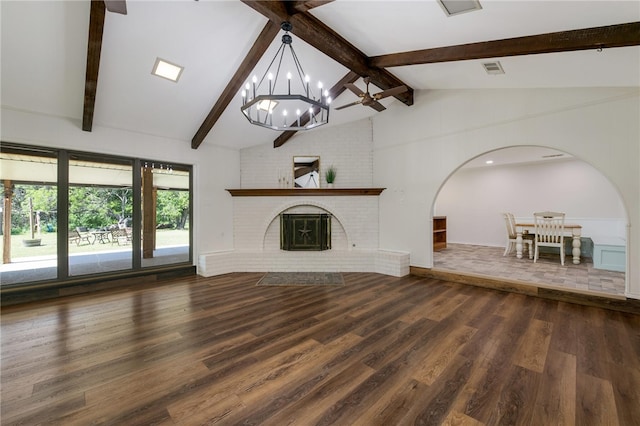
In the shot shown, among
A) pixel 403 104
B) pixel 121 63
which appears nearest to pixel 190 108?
pixel 121 63

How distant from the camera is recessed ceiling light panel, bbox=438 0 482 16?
2334 mm

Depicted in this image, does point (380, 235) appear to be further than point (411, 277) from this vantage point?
Yes

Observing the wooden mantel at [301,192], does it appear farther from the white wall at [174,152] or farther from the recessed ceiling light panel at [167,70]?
the recessed ceiling light panel at [167,70]

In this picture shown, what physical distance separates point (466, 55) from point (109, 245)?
5996mm

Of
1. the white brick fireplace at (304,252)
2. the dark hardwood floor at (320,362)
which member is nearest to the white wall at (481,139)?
the white brick fireplace at (304,252)

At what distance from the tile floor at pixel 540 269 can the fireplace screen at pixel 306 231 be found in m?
2.34

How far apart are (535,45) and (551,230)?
429 centimetres

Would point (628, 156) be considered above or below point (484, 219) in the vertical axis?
above

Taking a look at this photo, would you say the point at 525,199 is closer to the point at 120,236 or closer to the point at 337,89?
the point at 337,89

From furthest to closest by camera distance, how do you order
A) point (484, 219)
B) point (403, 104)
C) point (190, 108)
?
1. point (484, 219)
2. point (403, 104)
3. point (190, 108)

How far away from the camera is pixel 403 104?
17.4ft

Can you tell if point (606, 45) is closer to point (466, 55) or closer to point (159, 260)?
point (466, 55)

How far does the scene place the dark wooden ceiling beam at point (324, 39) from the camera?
2707mm

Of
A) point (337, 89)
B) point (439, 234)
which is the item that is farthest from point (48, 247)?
point (439, 234)
